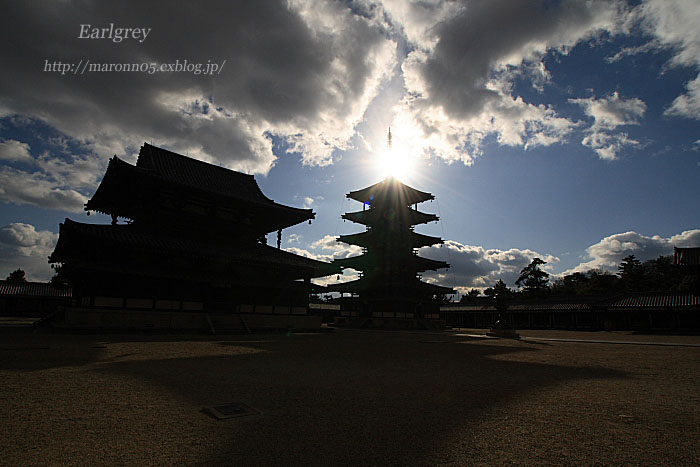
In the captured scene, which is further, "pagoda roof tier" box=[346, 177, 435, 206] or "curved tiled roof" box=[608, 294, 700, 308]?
"pagoda roof tier" box=[346, 177, 435, 206]

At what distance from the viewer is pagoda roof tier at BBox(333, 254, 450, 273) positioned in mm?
38938

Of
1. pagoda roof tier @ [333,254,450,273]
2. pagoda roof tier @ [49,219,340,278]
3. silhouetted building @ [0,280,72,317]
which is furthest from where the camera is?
pagoda roof tier @ [333,254,450,273]

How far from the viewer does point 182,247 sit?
62.1 feet

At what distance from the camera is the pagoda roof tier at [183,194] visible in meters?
19.2

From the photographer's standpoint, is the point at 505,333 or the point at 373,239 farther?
the point at 373,239

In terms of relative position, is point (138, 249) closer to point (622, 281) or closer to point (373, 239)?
point (373, 239)

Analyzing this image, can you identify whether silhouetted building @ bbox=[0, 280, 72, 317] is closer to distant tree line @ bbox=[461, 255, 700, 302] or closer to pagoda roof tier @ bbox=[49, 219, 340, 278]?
pagoda roof tier @ bbox=[49, 219, 340, 278]

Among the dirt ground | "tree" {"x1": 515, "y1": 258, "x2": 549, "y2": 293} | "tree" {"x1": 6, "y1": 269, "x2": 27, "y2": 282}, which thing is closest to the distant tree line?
"tree" {"x1": 515, "y1": 258, "x2": 549, "y2": 293}

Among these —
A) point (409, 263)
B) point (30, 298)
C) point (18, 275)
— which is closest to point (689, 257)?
point (409, 263)

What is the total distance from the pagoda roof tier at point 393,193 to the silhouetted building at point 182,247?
18197 millimetres

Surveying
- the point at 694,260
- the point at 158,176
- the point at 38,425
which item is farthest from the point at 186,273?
the point at 694,260

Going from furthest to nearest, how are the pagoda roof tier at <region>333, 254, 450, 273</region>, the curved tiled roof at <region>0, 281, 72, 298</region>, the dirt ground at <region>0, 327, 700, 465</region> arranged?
the pagoda roof tier at <region>333, 254, 450, 273</region>
the curved tiled roof at <region>0, 281, 72, 298</region>
the dirt ground at <region>0, 327, 700, 465</region>

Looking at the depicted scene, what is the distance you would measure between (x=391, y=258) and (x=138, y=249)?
2617 cm

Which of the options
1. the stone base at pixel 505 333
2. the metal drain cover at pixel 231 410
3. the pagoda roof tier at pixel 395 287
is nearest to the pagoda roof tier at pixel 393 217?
the pagoda roof tier at pixel 395 287
